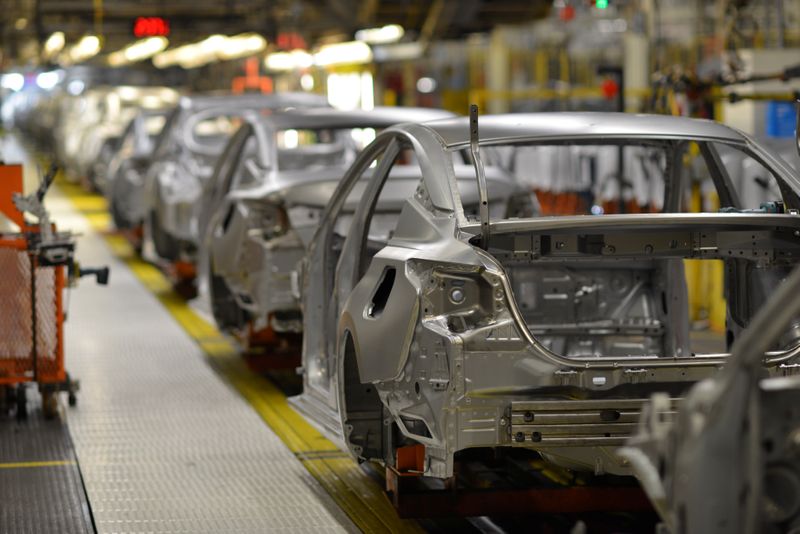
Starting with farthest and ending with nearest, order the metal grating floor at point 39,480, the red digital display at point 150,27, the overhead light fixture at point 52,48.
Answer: the overhead light fixture at point 52,48 → the red digital display at point 150,27 → the metal grating floor at point 39,480

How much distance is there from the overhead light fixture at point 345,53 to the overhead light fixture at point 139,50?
330 centimetres

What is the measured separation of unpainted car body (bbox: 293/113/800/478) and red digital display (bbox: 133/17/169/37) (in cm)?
1396

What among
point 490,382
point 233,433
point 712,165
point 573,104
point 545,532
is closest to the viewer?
point 490,382

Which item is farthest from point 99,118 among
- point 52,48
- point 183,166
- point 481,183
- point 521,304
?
point 481,183

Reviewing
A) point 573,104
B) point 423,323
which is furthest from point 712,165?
point 573,104

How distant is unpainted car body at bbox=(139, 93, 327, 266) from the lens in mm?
12820

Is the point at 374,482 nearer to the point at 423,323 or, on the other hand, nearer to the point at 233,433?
the point at 233,433

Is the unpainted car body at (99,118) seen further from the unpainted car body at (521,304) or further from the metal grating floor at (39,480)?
the unpainted car body at (521,304)

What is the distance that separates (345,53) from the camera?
2336 centimetres

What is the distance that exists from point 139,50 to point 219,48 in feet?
21.0

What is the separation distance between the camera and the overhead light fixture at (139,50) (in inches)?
1174

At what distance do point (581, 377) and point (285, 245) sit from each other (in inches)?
149

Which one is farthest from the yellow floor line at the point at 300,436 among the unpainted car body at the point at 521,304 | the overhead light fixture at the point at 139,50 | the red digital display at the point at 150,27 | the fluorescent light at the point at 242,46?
the overhead light fixture at the point at 139,50

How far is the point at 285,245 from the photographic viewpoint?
8.33m
